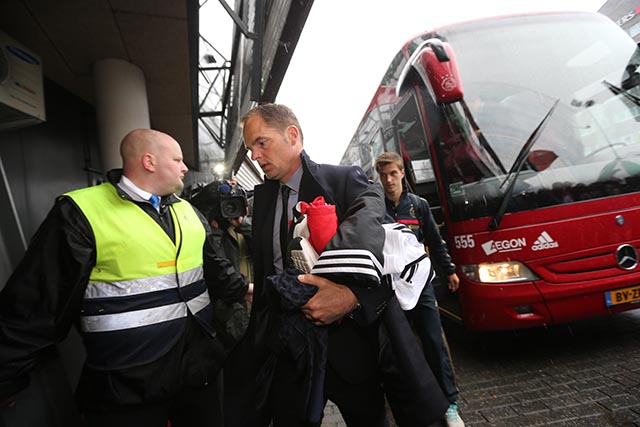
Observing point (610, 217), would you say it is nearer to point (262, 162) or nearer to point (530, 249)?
point (530, 249)

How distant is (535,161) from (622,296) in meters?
1.31

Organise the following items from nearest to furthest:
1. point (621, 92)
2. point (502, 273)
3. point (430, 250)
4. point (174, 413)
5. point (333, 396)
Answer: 1. point (333, 396)
2. point (174, 413)
3. point (502, 273)
4. point (430, 250)
5. point (621, 92)

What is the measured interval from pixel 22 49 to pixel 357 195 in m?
2.95

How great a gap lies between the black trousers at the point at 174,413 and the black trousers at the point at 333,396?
0.61 metres

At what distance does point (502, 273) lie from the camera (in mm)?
2658

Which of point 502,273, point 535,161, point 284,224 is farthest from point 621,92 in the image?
point 284,224

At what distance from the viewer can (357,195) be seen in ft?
4.10

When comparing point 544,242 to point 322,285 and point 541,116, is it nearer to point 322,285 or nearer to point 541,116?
point 541,116

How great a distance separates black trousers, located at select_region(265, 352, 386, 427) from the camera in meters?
1.26

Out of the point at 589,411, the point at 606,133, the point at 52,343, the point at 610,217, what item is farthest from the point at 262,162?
the point at 606,133

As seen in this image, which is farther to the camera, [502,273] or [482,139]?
[482,139]

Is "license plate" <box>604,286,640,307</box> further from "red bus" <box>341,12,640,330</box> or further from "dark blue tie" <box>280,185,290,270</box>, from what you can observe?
"dark blue tie" <box>280,185,290,270</box>

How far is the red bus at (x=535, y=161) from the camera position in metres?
2.58

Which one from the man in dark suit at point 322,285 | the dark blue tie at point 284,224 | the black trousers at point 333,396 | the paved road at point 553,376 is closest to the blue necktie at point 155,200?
the man in dark suit at point 322,285
